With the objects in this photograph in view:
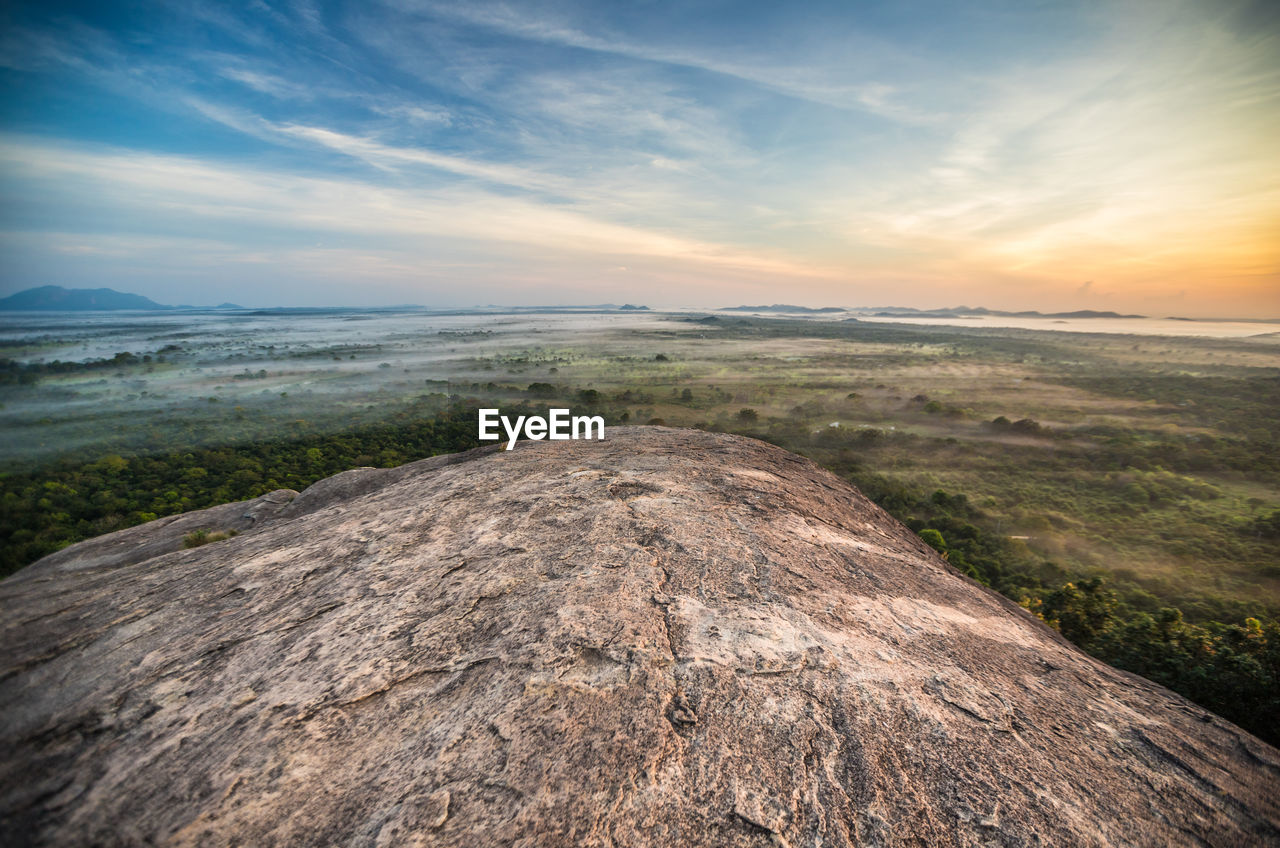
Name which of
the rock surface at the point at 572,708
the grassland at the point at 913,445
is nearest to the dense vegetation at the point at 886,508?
the grassland at the point at 913,445

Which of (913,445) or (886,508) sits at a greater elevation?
(913,445)

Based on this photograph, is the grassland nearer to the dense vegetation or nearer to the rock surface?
the dense vegetation

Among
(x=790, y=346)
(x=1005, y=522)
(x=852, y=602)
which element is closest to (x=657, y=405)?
(x=1005, y=522)

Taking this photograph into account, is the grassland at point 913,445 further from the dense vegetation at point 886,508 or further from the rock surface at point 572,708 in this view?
the rock surface at point 572,708

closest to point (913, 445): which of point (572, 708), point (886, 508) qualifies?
point (886, 508)

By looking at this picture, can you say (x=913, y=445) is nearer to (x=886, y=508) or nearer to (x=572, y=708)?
(x=886, y=508)

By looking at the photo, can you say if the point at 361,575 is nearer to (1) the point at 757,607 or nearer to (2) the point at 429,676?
(2) the point at 429,676

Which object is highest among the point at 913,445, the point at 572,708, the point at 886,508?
the point at 572,708
